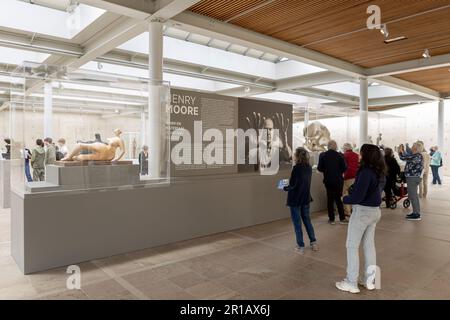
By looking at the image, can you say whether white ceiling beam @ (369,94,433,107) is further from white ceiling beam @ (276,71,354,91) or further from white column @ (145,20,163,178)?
white column @ (145,20,163,178)

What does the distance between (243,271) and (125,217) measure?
184 centimetres

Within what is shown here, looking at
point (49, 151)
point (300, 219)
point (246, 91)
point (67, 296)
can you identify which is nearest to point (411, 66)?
point (246, 91)

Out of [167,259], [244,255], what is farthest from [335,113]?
[167,259]

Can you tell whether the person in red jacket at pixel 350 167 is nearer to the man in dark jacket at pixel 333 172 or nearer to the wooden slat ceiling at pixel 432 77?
the man in dark jacket at pixel 333 172

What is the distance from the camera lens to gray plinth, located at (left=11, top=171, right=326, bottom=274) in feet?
12.9

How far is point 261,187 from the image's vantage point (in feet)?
21.3

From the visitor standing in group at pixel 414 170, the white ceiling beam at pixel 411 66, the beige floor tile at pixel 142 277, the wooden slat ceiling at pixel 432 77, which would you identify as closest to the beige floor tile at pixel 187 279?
the beige floor tile at pixel 142 277

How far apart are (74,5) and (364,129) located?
340 inches

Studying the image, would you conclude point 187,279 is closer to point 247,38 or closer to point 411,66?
point 247,38

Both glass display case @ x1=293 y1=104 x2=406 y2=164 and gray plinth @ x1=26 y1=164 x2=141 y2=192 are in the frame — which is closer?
gray plinth @ x1=26 y1=164 x2=141 y2=192

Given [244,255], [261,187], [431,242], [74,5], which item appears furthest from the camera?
[74,5]

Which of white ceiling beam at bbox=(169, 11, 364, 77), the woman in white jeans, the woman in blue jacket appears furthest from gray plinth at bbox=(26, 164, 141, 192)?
the woman in white jeans

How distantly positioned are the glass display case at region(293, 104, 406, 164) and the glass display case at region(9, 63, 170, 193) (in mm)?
3756

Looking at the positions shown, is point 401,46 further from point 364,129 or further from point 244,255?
point 244,255
